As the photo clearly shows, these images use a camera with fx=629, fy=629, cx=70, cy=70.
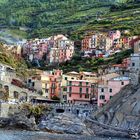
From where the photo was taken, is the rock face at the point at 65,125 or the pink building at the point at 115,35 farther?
the pink building at the point at 115,35

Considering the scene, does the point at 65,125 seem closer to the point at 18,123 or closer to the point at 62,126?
the point at 62,126

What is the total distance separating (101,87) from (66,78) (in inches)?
500

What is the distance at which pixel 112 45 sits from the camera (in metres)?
160

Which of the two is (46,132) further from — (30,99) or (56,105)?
(30,99)

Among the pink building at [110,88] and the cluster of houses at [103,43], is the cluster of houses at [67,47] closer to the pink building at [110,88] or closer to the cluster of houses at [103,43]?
the cluster of houses at [103,43]

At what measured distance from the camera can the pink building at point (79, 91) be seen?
390 feet

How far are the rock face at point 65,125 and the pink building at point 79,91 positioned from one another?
852 inches

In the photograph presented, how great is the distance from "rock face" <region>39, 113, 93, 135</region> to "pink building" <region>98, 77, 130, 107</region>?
15.2m

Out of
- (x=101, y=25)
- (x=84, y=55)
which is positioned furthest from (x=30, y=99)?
(x=101, y=25)

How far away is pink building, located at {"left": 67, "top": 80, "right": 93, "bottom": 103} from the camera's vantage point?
390 feet

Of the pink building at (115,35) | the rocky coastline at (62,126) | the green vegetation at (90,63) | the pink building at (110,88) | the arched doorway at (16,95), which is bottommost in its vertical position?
the rocky coastline at (62,126)

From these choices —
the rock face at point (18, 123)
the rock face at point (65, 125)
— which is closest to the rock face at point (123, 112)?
the rock face at point (65, 125)

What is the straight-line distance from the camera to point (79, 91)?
389ft

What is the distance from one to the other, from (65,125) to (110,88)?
2029cm
